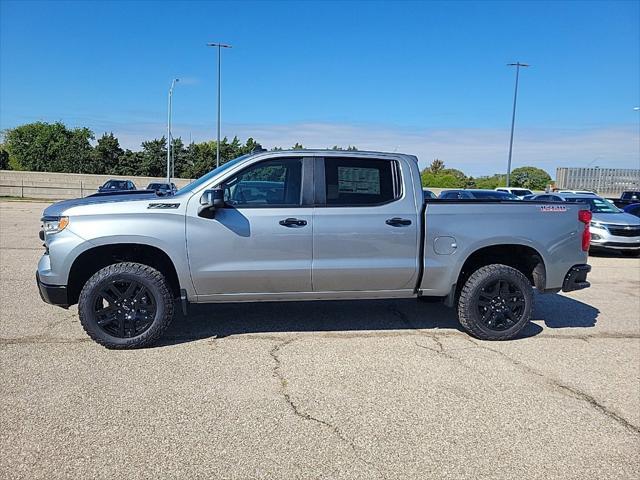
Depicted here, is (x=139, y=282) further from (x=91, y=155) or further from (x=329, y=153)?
(x=91, y=155)

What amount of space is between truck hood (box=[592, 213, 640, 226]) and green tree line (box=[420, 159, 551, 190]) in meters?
27.5

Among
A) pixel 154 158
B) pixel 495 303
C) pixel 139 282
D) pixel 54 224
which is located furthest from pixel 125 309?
pixel 154 158

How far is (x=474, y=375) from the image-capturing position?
442 centimetres

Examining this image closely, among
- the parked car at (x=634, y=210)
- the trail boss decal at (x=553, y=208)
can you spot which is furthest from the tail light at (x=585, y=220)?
the parked car at (x=634, y=210)

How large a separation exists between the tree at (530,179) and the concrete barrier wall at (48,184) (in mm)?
41372

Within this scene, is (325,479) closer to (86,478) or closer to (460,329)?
(86,478)

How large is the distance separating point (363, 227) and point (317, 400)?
6.19ft

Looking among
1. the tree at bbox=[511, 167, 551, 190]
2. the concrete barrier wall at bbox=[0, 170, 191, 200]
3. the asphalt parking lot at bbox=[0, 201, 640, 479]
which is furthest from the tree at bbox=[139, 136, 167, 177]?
the asphalt parking lot at bbox=[0, 201, 640, 479]

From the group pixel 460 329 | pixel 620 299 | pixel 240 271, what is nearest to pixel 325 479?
pixel 240 271

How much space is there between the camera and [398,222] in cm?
512

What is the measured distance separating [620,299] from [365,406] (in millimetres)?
5829

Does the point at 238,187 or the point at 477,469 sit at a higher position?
the point at 238,187

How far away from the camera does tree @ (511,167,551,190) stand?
61.9 m

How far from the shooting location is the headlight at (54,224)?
470 centimetres
